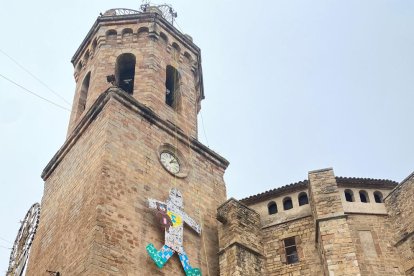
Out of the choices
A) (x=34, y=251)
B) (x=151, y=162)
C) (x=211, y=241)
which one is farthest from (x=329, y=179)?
(x=34, y=251)

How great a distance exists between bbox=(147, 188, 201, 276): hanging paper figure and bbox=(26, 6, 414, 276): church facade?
3 centimetres

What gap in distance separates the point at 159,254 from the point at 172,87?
24.2 feet

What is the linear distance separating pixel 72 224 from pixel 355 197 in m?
7.95

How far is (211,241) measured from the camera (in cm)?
1427

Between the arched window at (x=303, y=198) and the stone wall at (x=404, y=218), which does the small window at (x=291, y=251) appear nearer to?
the arched window at (x=303, y=198)

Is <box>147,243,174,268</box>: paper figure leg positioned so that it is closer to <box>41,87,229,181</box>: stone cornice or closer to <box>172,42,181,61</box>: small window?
<box>41,87,229,181</box>: stone cornice

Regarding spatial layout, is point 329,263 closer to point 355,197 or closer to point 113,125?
point 355,197

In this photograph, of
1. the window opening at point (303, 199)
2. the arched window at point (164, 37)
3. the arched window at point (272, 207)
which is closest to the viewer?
the window opening at point (303, 199)

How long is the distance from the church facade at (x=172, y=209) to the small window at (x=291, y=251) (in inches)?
1.1

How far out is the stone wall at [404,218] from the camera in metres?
13.2

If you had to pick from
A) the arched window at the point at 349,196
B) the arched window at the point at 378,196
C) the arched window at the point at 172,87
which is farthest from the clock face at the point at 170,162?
the arched window at the point at 378,196

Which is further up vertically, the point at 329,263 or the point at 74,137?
the point at 74,137

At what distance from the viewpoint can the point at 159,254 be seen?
39.7 ft

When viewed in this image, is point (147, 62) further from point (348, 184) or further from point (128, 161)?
point (348, 184)
